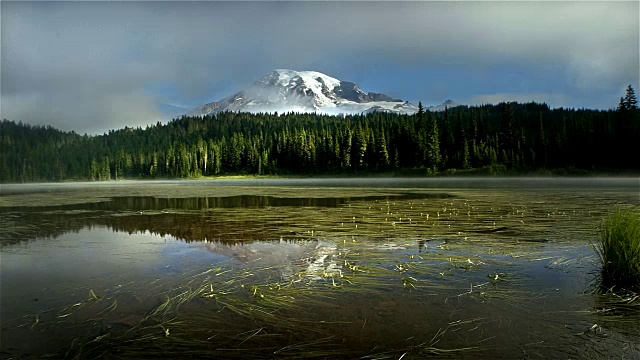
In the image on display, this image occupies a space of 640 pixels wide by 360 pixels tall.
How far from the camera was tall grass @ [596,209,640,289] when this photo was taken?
8297mm

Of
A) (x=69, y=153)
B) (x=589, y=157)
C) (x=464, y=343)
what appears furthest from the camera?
(x=69, y=153)

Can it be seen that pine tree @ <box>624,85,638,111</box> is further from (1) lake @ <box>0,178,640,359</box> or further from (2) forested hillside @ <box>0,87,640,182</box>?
(1) lake @ <box>0,178,640,359</box>

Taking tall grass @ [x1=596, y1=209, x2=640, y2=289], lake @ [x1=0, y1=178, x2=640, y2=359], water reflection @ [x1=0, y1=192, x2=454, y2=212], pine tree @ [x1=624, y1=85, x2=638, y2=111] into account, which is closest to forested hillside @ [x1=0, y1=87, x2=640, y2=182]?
pine tree @ [x1=624, y1=85, x2=638, y2=111]

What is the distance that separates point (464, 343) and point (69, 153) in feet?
712

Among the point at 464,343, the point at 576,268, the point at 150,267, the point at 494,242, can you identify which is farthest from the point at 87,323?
the point at 494,242

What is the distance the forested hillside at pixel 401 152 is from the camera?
10919 centimetres

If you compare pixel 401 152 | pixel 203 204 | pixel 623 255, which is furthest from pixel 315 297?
pixel 401 152

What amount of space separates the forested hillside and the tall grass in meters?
110

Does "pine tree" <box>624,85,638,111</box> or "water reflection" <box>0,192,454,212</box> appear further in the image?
"pine tree" <box>624,85,638,111</box>

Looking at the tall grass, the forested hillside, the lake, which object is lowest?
the lake

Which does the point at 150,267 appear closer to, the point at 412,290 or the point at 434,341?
the point at 412,290

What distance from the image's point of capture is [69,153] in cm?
18588

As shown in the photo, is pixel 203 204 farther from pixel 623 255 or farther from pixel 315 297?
pixel 623 255

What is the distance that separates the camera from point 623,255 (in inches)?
334
